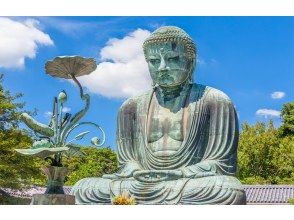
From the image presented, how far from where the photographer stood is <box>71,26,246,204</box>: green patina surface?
9.55 metres

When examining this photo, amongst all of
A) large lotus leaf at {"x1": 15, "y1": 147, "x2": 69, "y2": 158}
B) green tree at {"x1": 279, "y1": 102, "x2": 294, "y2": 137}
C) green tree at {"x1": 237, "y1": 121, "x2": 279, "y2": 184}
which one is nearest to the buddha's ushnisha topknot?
large lotus leaf at {"x1": 15, "y1": 147, "x2": 69, "y2": 158}

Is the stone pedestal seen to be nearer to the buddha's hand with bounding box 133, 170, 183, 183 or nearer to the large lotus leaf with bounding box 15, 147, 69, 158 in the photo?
the large lotus leaf with bounding box 15, 147, 69, 158

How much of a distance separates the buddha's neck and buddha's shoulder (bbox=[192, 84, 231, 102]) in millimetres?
188

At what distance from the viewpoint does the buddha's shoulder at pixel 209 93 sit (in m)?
10.6

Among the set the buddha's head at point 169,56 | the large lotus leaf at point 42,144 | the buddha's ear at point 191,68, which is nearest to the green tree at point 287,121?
the buddha's ear at point 191,68

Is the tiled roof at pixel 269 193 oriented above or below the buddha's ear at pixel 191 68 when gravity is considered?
below

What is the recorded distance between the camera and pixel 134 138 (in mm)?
10898

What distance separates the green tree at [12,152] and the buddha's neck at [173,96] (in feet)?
35.9

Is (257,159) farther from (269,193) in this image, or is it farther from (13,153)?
(13,153)

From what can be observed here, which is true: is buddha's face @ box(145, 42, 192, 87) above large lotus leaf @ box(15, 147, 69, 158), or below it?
above

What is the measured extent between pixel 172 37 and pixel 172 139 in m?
1.83

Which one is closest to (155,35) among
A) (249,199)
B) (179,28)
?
(179,28)

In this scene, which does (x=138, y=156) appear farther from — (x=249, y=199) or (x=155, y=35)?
(x=249, y=199)

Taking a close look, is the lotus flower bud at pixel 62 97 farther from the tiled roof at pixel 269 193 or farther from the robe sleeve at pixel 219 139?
the tiled roof at pixel 269 193
